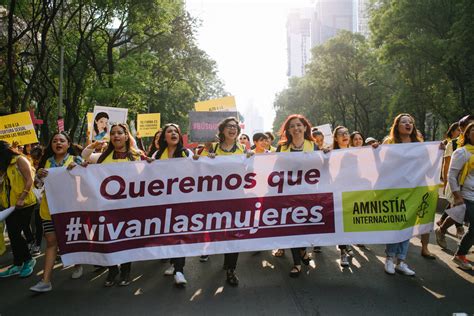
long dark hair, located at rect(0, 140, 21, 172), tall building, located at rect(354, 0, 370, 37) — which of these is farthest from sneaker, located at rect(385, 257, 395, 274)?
tall building, located at rect(354, 0, 370, 37)

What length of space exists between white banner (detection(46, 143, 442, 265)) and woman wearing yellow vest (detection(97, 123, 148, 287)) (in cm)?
25

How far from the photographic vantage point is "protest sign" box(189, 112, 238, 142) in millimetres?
9398

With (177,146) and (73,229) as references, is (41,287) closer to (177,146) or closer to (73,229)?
(73,229)

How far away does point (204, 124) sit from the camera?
30.9 feet

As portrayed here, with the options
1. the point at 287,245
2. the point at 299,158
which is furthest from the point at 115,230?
the point at 299,158

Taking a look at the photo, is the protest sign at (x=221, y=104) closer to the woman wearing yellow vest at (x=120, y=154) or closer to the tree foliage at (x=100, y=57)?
the tree foliage at (x=100, y=57)

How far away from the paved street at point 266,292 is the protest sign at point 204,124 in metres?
4.19

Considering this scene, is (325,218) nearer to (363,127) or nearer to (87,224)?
(87,224)

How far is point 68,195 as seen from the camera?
4.89 m

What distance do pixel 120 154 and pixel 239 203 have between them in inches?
64.7

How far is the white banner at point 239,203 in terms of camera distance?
15.9 feet

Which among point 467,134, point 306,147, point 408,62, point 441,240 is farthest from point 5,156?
point 408,62

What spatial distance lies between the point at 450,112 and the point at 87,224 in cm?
2605

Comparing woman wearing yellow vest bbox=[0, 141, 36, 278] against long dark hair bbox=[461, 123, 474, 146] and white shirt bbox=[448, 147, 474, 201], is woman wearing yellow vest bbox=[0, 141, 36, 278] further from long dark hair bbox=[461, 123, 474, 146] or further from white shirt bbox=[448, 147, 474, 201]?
long dark hair bbox=[461, 123, 474, 146]
